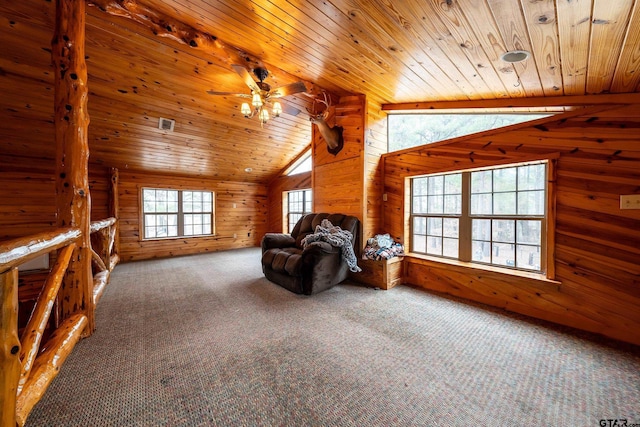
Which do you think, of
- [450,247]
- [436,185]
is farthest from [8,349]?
[436,185]

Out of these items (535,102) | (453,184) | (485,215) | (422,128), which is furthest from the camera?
(422,128)

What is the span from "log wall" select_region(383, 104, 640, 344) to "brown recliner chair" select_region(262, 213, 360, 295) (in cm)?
170

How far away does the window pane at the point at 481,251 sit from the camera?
2869 mm

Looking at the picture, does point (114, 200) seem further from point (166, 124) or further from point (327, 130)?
A: point (327, 130)

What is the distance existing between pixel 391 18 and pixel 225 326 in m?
2.98

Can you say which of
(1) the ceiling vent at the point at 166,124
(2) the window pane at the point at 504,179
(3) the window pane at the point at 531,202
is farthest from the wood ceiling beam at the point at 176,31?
(3) the window pane at the point at 531,202

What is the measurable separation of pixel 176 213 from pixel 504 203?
6602mm

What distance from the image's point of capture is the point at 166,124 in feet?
12.9

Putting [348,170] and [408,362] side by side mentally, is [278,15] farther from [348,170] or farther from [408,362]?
[408,362]

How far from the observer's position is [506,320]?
232 cm

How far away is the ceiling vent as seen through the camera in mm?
3837

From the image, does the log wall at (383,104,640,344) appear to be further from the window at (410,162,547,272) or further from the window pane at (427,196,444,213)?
the window pane at (427,196,444,213)

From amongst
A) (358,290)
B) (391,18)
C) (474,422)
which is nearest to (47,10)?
(391,18)

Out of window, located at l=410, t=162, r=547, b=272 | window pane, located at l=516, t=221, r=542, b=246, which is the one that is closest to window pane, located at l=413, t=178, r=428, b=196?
window, located at l=410, t=162, r=547, b=272
